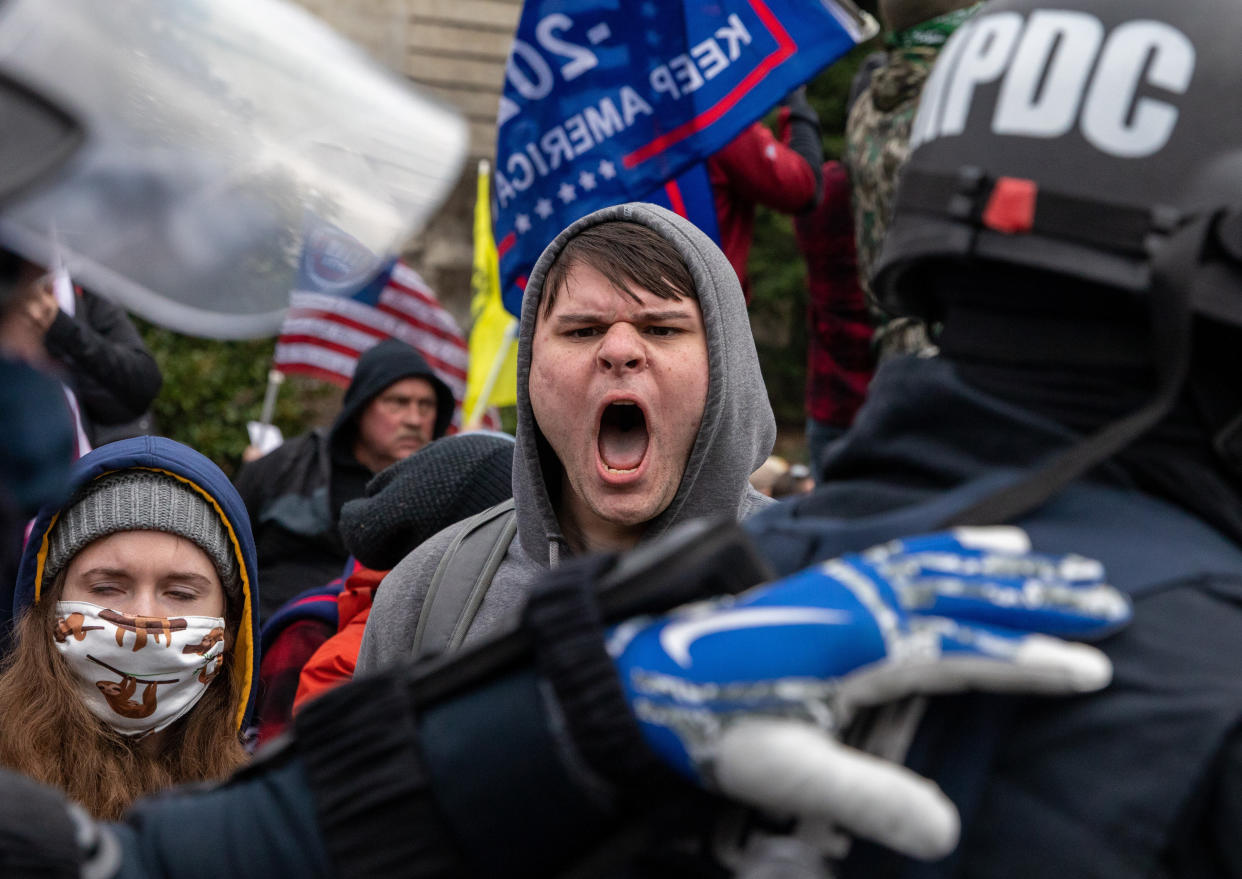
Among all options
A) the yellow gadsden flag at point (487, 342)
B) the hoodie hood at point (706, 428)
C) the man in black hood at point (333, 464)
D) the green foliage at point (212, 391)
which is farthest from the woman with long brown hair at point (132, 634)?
the green foliage at point (212, 391)

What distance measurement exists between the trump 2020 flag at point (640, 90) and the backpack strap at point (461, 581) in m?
1.58

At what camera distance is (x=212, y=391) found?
1252cm

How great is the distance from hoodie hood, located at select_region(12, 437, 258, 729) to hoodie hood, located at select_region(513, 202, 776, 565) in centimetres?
88

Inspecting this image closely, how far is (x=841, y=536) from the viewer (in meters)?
1.42

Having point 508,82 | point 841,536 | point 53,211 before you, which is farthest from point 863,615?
point 508,82

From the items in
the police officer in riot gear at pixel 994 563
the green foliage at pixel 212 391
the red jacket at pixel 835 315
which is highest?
the police officer in riot gear at pixel 994 563

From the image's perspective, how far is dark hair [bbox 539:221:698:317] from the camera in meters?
2.90

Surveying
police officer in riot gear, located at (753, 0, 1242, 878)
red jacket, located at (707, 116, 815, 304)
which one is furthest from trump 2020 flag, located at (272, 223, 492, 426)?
police officer in riot gear, located at (753, 0, 1242, 878)

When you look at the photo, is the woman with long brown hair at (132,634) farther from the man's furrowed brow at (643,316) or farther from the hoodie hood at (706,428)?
the man's furrowed brow at (643,316)

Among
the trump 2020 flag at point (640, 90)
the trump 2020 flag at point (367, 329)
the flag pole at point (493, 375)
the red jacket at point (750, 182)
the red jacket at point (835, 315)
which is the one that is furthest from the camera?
the trump 2020 flag at point (367, 329)

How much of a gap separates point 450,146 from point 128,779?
6.12 feet

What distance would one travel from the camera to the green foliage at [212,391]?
12.4 metres

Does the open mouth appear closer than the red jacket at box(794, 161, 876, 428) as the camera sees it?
Yes

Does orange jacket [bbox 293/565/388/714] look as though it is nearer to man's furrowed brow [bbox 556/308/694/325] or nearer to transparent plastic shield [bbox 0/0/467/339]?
man's furrowed brow [bbox 556/308/694/325]
